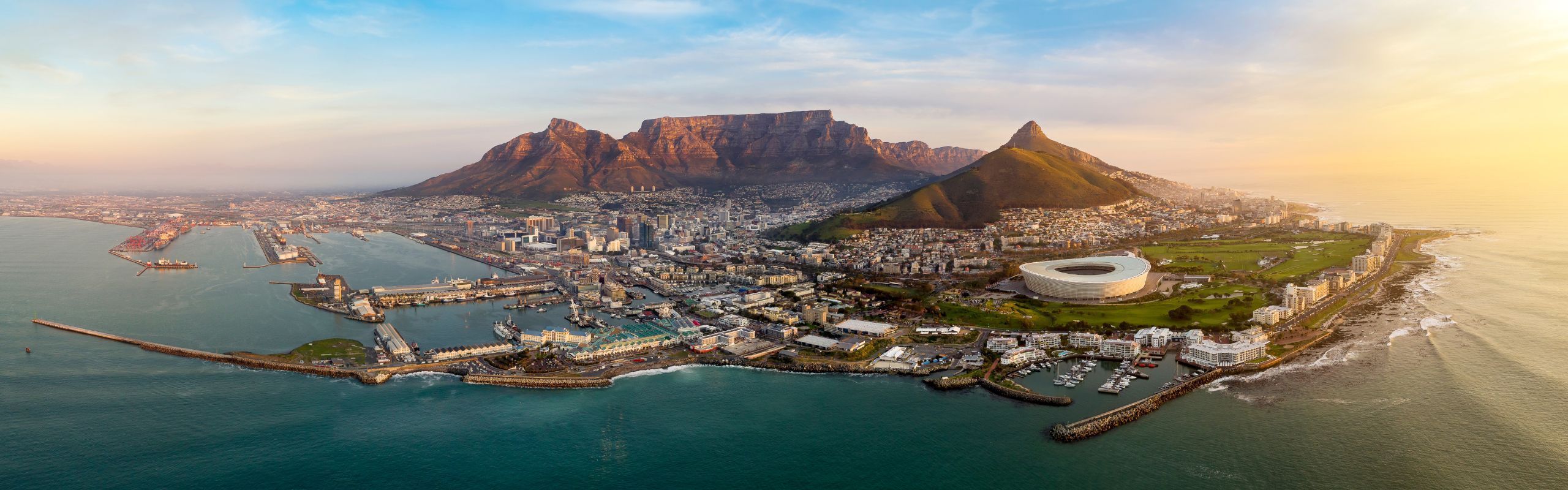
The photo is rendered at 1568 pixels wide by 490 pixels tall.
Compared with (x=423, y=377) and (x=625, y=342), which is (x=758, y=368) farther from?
(x=423, y=377)

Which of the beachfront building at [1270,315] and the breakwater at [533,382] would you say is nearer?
the breakwater at [533,382]

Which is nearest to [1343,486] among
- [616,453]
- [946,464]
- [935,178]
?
[946,464]

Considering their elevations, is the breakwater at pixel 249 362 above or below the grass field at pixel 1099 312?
below

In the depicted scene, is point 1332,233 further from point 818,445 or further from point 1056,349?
point 818,445

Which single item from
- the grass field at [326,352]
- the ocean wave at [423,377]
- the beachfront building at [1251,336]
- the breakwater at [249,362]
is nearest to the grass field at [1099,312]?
the beachfront building at [1251,336]

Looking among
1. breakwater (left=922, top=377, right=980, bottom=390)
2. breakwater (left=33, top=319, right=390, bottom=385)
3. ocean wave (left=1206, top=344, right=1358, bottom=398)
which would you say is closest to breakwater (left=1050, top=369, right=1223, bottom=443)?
ocean wave (left=1206, top=344, right=1358, bottom=398)

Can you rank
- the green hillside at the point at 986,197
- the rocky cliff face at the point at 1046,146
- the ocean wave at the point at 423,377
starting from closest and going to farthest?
the ocean wave at the point at 423,377 < the green hillside at the point at 986,197 < the rocky cliff face at the point at 1046,146

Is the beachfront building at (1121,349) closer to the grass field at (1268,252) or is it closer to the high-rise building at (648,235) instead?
the grass field at (1268,252)
